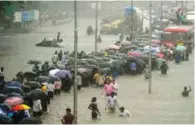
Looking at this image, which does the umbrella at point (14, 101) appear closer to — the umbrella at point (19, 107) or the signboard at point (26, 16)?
the umbrella at point (19, 107)

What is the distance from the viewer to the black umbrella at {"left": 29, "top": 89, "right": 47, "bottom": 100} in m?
19.6

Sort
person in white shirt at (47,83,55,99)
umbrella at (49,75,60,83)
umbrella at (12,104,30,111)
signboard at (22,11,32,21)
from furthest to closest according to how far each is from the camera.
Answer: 1. signboard at (22,11,32,21)
2. umbrella at (49,75,60,83)
3. person in white shirt at (47,83,55,99)
4. umbrella at (12,104,30,111)

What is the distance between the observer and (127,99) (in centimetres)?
2444

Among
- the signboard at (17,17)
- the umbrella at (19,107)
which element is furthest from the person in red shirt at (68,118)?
the signboard at (17,17)

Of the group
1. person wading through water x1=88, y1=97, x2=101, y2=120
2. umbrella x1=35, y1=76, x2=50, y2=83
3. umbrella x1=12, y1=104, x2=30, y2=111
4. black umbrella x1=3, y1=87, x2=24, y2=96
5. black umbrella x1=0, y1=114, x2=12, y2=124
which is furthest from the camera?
umbrella x1=35, y1=76, x2=50, y2=83

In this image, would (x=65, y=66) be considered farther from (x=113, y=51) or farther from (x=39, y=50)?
(x=39, y=50)

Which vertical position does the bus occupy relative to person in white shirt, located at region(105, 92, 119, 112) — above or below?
above

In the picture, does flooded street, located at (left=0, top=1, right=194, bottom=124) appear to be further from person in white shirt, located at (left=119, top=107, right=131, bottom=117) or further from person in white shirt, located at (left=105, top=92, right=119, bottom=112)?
person in white shirt, located at (left=105, top=92, right=119, bottom=112)

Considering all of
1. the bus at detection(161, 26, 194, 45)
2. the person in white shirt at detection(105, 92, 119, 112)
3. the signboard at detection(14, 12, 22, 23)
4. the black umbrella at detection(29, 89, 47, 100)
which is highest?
the signboard at detection(14, 12, 22, 23)

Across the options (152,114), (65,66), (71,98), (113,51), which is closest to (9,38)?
(113,51)

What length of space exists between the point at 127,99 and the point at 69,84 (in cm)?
276

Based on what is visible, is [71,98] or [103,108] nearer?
[103,108]

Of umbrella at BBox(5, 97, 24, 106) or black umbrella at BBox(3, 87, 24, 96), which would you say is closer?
umbrella at BBox(5, 97, 24, 106)

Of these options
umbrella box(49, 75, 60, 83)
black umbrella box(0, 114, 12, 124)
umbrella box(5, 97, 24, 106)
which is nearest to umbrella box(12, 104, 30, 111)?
umbrella box(5, 97, 24, 106)
